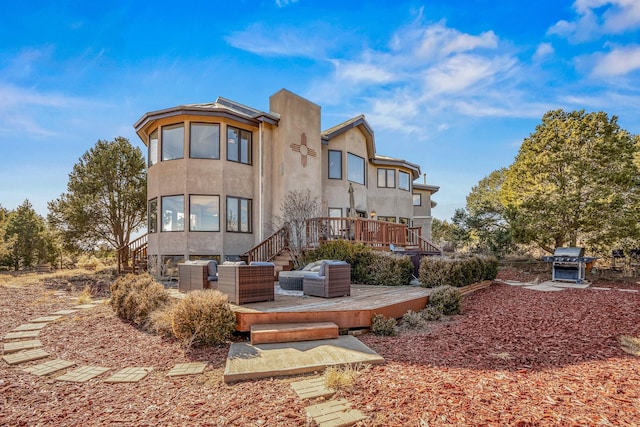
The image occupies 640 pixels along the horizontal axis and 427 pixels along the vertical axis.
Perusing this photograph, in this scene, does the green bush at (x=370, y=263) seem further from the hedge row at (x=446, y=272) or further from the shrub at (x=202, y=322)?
the shrub at (x=202, y=322)

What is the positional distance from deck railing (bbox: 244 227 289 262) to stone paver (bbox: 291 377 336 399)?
29.8 ft

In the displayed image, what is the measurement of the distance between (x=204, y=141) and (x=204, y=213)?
9.21 ft

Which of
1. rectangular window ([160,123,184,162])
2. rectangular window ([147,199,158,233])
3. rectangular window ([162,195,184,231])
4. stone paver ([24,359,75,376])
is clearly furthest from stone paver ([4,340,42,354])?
rectangular window ([160,123,184,162])

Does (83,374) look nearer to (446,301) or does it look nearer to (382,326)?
(382,326)

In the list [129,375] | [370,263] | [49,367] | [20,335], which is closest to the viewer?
[129,375]

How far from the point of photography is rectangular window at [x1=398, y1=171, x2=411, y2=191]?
72.2 feet

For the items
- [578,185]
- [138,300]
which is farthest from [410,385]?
[578,185]

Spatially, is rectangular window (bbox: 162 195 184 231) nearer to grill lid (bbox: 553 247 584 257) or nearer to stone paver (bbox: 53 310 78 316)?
stone paver (bbox: 53 310 78 316)

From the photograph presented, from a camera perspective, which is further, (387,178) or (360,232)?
(387,178)

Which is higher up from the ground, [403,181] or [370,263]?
[403,181]

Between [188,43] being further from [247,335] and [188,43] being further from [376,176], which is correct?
[376,176]

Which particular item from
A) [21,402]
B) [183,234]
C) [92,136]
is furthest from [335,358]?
[92,136]

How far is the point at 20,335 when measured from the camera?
610 cm

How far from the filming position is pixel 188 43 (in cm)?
1180
